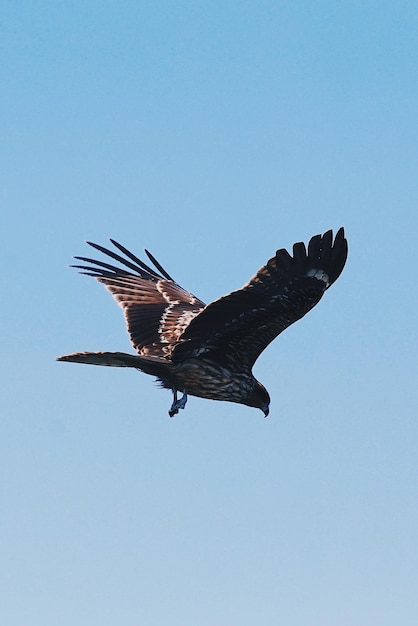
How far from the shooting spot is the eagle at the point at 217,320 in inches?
551

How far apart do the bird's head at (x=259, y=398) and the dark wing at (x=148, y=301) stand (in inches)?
45.5

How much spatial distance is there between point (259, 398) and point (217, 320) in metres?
2.06

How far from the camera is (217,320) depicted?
14.8 m

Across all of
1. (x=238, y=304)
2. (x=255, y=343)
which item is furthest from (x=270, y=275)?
(x=255, y=343)

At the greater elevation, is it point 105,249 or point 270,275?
point 105,249

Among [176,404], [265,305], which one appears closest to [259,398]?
[176,404]

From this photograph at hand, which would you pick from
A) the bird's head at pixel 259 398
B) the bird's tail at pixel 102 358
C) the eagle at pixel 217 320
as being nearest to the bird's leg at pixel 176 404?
the eagle at pixel 217 320

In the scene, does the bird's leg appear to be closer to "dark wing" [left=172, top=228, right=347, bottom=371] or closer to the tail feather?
"dark wing" [left=172, top=228, right=347, bottom=371]

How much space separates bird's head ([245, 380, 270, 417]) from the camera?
1639cm

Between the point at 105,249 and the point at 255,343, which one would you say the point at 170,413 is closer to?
the point at 255,343

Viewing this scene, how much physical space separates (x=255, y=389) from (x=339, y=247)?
2988 mm

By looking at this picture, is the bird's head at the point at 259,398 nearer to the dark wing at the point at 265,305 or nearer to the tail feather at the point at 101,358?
the dark wing at the point at 265,305

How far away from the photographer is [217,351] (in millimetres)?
15516

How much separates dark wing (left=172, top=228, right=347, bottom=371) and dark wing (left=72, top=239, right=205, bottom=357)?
0.83 m
